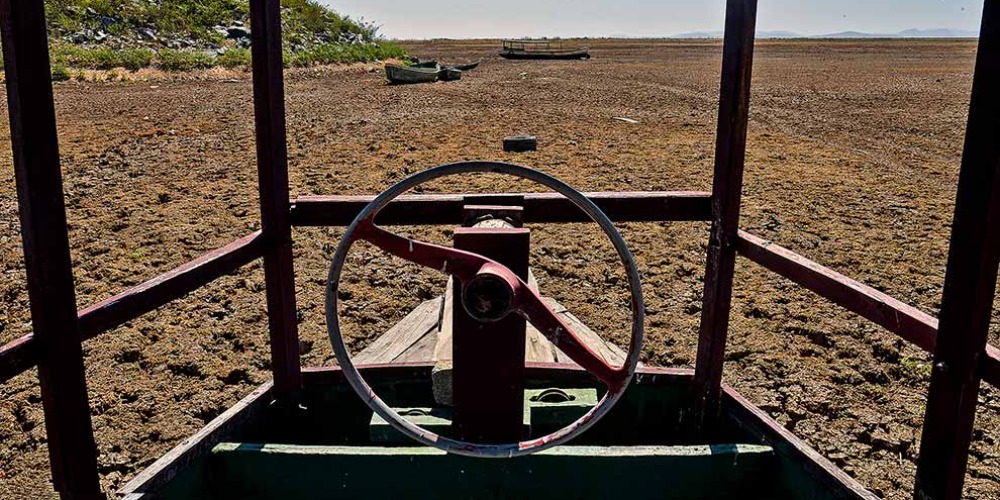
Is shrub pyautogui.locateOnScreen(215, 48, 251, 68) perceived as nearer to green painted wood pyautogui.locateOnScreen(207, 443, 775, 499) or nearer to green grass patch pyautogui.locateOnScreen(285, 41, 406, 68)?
green grass patch pyautogui.locateOnScreen(285, 41, 406, 68)

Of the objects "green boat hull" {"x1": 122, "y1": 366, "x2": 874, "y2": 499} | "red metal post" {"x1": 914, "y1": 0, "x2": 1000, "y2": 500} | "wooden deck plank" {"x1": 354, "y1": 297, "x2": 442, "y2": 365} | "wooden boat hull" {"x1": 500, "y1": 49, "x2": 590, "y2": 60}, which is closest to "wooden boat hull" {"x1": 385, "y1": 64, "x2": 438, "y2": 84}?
"wooden boat hull" {"x1": 500, "y1": 49, "x2": 590, "y2": 60}

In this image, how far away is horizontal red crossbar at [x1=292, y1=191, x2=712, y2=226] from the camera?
248 centimetres

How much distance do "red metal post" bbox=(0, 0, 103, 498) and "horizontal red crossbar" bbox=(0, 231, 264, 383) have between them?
0.18 ft

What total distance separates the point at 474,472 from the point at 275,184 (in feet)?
3.13

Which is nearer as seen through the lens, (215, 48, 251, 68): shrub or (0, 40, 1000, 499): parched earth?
(0, 40, 1000, 499): parched earth

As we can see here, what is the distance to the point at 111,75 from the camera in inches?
774

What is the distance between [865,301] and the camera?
1946 millimetres

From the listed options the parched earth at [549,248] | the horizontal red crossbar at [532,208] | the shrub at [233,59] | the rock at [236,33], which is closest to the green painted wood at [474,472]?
the horizontal red crossbar at [532,208]

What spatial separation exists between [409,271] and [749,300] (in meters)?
2.12

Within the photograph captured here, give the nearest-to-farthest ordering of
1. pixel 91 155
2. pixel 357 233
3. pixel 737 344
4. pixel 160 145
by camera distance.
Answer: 1. pixel 357 233
2. pixel 737 344
3. pixel 91 155
4. pixel 160 145

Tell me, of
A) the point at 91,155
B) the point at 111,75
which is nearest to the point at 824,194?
the point at 91,155

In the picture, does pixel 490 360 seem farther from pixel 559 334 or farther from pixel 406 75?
pixel 406 75

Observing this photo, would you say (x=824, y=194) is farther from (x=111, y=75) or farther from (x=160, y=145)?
(x=111, y=75)

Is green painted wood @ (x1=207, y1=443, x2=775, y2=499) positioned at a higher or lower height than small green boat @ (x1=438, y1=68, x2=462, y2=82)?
lower
